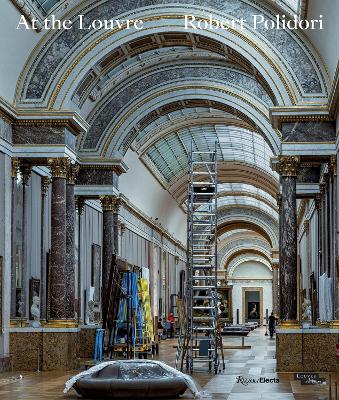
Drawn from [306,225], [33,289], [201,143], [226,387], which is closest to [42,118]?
[33,289]

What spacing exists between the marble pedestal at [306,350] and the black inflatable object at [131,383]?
303 inches

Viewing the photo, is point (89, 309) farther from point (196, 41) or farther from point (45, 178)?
point (196, 41)

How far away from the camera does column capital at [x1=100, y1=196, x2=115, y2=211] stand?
3381 cm

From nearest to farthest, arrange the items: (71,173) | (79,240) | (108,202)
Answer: (71,173)
(108,202)
(79,240)

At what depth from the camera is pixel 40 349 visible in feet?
83.0

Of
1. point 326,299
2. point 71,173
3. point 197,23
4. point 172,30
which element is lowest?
point 326,299

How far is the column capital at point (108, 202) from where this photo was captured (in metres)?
33.8

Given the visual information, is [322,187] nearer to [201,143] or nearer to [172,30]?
[172,30]

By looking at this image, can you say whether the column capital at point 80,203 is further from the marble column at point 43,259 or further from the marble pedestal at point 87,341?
the marble pedestal at point 87,341

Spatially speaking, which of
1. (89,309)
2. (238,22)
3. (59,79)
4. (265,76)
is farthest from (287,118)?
(89,309)

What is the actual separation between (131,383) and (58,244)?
32.7ft

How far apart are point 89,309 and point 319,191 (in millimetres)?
8963

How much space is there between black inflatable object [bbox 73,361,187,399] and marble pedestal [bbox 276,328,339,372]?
7.71m

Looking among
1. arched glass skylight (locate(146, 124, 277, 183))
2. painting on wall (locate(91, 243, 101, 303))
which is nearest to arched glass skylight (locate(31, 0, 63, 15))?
painting on wall (locate(91, 243, 101, 303))
